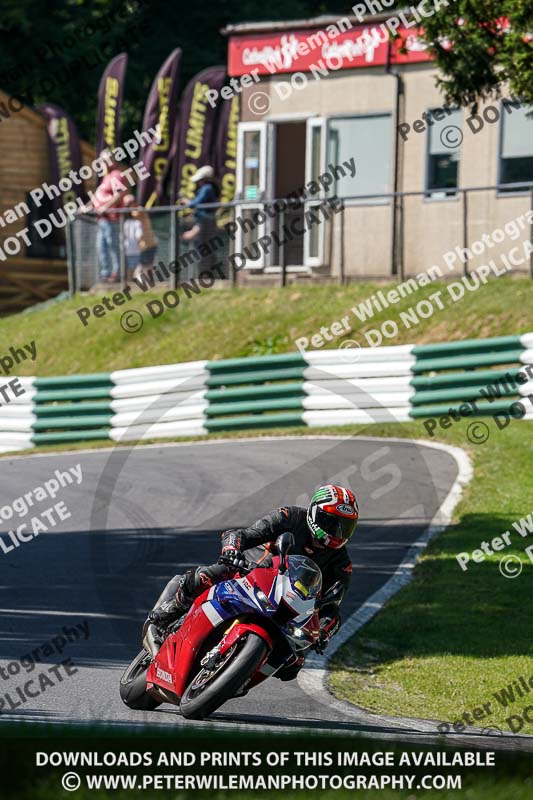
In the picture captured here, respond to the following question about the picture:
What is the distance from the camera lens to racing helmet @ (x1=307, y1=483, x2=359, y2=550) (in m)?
7.83

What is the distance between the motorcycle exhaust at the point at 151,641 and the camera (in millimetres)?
7914

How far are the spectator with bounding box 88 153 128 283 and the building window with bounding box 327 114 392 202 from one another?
4.28m

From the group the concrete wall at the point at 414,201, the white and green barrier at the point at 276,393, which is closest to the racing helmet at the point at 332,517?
the white and green barrier at the point at 276,393

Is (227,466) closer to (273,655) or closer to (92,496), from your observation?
(92,496)

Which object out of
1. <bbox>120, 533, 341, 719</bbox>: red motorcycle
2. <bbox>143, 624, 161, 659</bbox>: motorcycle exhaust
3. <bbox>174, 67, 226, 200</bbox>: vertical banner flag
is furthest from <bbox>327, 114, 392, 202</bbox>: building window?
<bbox>120, 533, 341, 719</bbox>: red motorcycle

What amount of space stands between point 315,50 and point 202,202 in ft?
12.5

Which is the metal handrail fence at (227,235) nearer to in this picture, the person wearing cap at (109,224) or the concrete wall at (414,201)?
the concrete wall at (414,201)

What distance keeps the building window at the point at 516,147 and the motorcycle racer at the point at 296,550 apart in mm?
15377

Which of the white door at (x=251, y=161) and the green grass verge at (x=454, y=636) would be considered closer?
the green grass verge at (x=454, y=636)

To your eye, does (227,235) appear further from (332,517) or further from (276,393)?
(332,517)

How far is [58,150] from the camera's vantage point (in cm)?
3309

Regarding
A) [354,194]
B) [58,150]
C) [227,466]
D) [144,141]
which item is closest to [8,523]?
[227,466]

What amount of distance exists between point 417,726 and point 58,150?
27.3 metres

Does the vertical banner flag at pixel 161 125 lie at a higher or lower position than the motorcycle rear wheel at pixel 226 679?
higher
